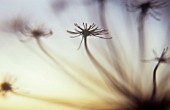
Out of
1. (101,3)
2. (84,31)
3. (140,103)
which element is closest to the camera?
(84,31)

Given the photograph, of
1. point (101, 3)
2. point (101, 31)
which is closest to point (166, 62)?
point (101, 31)

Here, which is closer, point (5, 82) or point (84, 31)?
point (84, 31)

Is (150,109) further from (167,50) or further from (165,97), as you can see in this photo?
A: (167,50)

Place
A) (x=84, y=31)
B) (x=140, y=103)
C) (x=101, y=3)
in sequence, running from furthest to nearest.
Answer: (x=101, y=3) → (x=140, y=103) → (x=84, y=31)

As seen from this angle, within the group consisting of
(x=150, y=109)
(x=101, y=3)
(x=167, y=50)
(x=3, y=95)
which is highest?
(x=101, y=3)

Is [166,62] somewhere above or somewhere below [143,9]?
below

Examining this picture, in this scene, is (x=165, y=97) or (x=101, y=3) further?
(x=101, y=3)

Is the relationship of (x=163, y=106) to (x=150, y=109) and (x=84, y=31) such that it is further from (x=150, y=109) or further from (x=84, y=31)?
(x=84, y=31)

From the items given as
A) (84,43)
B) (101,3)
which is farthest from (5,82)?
(101,3)

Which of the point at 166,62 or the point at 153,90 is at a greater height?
the point at 166,62
